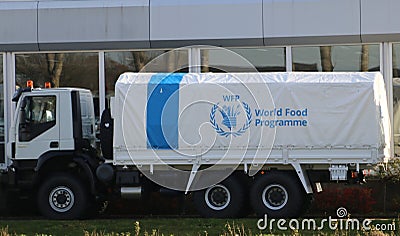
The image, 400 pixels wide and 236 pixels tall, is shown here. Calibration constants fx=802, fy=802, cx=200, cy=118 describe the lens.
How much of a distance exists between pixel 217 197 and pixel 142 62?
17.9 feet

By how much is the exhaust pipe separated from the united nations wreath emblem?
6.45 feet

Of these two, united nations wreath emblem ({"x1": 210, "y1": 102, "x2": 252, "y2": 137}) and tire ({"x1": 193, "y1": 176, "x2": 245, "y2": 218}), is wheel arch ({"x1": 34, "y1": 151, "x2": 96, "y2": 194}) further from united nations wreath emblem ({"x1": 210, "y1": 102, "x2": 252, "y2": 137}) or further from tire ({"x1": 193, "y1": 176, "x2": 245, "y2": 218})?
united nations wreath emblem ({"x1": 210, "y1": 102, "x2": 252, "y2": 137})

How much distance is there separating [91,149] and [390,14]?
24.7 feet

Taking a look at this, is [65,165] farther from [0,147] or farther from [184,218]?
[0,147]

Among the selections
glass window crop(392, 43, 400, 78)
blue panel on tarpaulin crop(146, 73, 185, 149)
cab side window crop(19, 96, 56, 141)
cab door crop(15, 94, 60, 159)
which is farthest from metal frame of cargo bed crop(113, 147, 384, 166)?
glass window crop(392, 43, 400, 78)

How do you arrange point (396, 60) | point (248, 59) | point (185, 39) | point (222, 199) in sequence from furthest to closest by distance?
point (248, 59)
point (185, 39)
point (396, 60)
point (222, 199)

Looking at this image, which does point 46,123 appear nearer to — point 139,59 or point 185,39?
point 139,59

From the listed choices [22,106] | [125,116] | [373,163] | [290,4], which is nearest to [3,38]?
[22,106]

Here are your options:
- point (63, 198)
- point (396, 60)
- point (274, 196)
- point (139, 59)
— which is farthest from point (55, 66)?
point (396, 60)

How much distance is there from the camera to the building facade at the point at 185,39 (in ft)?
61.3

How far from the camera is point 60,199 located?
15.8 meters

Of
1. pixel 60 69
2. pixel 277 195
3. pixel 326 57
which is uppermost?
pixel 326 57

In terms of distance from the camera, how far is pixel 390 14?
18.4 m

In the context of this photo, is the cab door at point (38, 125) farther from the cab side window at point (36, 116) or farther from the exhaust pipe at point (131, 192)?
the exhaust pipe at point (131, 192)
